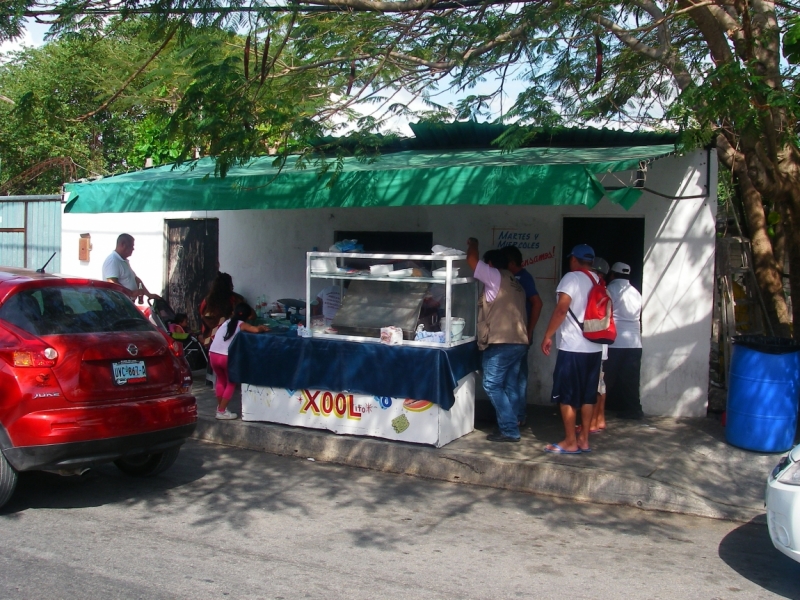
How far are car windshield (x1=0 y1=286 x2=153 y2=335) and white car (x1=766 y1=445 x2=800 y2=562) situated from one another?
14.6 feet

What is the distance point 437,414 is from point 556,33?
474 cm

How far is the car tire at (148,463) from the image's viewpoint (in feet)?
21.0

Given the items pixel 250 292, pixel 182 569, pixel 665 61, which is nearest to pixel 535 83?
pixel 665 61

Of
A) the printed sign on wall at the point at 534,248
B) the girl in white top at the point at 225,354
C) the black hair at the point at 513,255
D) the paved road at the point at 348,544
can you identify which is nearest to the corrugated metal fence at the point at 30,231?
the girl in white top at the point at 225,354

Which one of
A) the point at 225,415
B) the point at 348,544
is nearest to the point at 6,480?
the point at 348,544

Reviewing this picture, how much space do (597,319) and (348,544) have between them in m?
2.93

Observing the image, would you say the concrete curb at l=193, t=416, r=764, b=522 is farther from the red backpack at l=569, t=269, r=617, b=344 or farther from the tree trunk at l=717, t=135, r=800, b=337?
the tree trunk at l=717, t=135, r=800, b=337

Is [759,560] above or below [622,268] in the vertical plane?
below

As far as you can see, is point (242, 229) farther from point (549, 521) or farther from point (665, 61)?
point (549, 521)

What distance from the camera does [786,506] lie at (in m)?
4.34

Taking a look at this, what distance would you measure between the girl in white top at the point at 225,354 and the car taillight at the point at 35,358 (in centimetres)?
273

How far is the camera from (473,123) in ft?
29.6

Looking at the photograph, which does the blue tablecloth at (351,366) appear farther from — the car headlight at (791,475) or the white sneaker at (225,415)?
the car headlight at (791,475)

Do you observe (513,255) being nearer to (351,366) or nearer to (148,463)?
(351,366)
